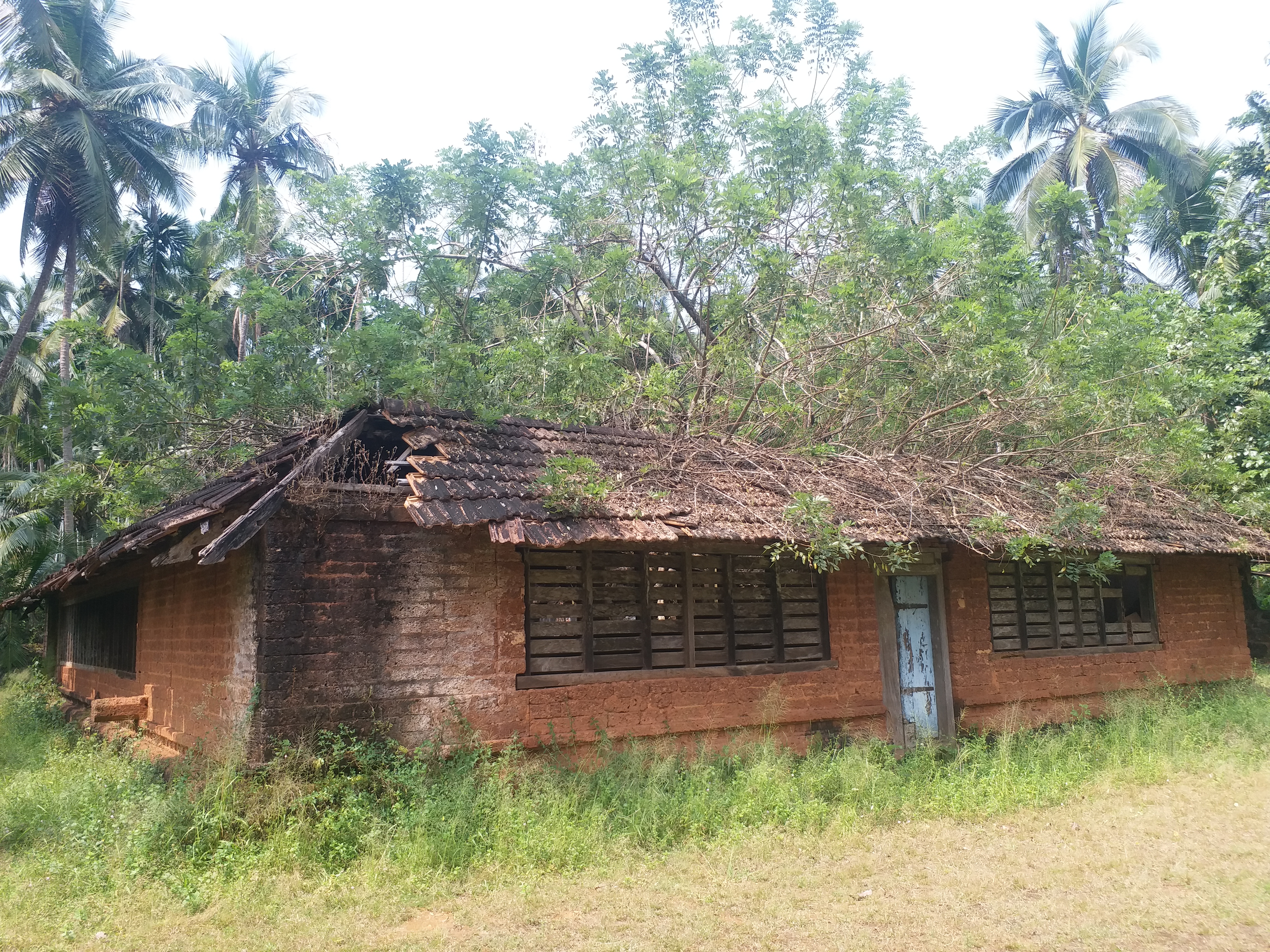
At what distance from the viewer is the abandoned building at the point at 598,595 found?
6648 millimetres

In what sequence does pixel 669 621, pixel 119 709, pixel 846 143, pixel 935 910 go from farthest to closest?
pixel 846 143 → pixel 119 709 → pixel 669 621 → pixel 935 910

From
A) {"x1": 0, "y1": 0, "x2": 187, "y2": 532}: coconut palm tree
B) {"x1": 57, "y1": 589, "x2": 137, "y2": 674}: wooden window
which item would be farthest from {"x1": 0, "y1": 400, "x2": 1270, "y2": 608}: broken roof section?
{"x1": 0, "y1": 0, "x2": 187, "y2": 532}: coconut palm tree

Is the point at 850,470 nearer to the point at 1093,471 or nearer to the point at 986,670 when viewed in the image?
the point at 986,670

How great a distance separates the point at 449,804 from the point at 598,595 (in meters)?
2.25

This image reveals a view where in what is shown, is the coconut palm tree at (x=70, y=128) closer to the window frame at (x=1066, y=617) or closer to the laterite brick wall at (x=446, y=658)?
the laterite brick wall at (x=446, y=658)

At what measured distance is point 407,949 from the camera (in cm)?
483

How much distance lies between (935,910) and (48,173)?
2185 centimetres

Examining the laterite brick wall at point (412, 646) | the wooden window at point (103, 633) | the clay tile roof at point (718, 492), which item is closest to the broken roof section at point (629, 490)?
the clay tile roof at point (718, 492)

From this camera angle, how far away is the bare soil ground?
496 cm

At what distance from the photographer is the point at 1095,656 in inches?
452

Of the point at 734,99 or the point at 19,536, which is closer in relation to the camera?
the point at 734,99

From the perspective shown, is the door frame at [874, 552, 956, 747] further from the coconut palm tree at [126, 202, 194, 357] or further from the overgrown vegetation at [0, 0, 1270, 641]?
the coconut palm tree at [126, 202, 194, 357]

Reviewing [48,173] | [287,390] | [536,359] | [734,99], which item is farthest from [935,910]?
Answer: [48,173]

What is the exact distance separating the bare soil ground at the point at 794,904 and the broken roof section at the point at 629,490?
2192mm
